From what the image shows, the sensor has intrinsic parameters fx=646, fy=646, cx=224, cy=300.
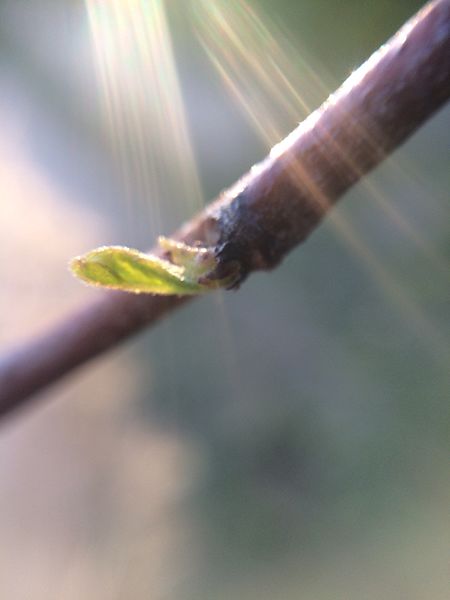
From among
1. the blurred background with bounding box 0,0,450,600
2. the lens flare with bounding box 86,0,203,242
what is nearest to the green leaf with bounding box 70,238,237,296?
the blurred background with bounding box 0,0,450,600

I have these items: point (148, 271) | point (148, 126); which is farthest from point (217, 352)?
point (148, 271)

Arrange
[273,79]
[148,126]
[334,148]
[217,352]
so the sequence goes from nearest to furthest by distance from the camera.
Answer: [334,148] < [273,79] < [217,352] < [148,126]

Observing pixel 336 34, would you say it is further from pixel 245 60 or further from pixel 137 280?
pixel 137 280

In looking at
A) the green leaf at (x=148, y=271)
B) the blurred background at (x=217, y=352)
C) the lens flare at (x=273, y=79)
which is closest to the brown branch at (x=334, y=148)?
the green leaf at (x=148, y=271)

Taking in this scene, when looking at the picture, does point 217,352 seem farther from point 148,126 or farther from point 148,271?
point 148,271

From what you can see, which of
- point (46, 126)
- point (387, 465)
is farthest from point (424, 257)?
point (46, 126)

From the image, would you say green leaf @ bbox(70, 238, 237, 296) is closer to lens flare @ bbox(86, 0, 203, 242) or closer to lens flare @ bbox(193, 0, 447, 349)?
lens flare @ bbox(193, 0, 447, 349)
